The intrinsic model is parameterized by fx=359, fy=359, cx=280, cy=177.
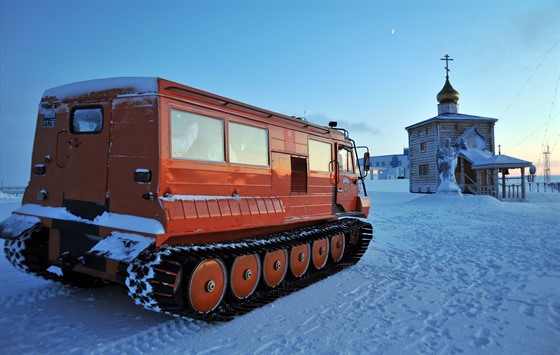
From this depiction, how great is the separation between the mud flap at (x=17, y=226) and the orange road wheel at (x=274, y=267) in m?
3.46

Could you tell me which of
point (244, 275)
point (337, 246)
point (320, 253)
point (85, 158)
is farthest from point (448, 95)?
point (85, 158)

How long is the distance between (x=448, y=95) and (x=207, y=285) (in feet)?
121

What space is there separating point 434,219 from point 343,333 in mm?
13782

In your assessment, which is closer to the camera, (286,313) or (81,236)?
(81,236)

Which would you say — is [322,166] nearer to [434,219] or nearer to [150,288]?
[150,288]

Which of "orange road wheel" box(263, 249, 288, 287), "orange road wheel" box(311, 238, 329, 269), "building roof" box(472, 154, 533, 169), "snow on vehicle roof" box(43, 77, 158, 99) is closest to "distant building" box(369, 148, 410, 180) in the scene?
"building roof" box(472, 154, 533, 169)

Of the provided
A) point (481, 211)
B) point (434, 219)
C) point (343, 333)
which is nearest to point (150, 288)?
point (343, 333)

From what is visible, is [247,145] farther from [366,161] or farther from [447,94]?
[447,94]

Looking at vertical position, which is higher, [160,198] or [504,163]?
[504,163]

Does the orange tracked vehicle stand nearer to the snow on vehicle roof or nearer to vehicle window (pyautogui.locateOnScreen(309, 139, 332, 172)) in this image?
the snow on vehicle roof

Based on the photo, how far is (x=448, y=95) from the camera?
35.8 m

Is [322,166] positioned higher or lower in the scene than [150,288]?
higher

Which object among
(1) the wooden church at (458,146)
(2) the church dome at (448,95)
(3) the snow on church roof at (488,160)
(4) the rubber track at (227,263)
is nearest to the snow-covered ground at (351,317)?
(4) the rubber track at (227,263)

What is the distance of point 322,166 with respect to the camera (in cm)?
775
